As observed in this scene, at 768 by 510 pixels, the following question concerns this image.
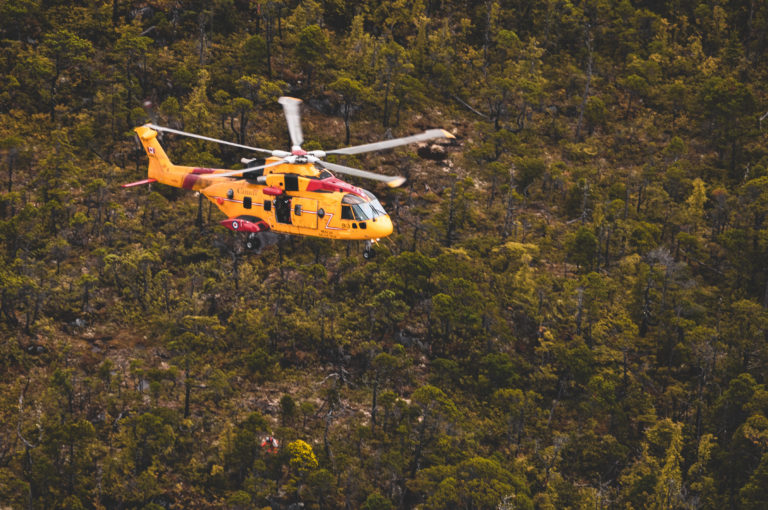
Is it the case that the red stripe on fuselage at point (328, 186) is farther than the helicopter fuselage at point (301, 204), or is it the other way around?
the red stripe on fuselage at point (328, 186)

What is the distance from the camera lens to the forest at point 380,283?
49562 mm

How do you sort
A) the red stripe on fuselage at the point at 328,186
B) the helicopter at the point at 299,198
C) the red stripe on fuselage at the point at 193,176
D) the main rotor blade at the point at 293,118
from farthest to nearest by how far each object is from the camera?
the red stripe on fuselage at the point at 193,176 → the main rotor blade at the point at 293,118 → the red stripe on fuselage at the point at 328,186 → the helicopter at the point at 299,198

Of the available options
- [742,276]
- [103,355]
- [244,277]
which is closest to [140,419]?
[103,355]

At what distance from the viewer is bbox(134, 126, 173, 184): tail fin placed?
174ft

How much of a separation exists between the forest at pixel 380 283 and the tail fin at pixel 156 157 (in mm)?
4509

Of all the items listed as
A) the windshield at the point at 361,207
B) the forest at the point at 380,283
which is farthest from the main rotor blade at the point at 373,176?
the forest at the point at 380,283

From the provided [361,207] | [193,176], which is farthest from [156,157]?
[361,207]

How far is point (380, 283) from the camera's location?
56.8 m

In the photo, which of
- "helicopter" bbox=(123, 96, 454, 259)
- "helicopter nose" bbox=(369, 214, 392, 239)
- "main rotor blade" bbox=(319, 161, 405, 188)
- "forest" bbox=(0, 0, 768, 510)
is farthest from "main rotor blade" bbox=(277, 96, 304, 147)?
"forest" bbox=(0, 0, 768, 510)

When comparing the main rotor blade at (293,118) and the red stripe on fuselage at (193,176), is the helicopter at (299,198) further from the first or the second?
the red stripe on fuselage at (193,176)

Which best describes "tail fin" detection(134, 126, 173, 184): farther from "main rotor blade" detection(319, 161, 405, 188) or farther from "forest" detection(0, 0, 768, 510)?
"main rotor blade" detection(319, 161, 405, 188)

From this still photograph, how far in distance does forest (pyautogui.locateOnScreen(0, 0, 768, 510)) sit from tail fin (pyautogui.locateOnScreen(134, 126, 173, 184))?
178 inches

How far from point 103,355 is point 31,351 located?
130 inches

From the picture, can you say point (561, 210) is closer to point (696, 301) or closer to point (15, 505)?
point (696, 301)
